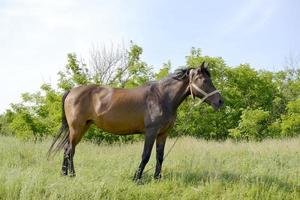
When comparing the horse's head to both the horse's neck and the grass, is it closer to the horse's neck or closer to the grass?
the horse's neck

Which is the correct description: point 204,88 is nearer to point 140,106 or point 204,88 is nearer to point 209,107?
point 140,106

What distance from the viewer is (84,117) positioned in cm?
727

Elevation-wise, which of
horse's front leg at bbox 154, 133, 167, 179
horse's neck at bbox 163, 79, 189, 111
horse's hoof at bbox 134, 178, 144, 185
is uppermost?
horse's neck at bbox 163, 79, 189, 111

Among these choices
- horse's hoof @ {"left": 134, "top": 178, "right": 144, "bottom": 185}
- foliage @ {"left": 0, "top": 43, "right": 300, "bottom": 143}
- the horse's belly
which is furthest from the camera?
foliage @ {"left": 0, "top": 43, "right": 300, "bottom": 143}

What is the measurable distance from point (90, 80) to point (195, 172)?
1215 cm

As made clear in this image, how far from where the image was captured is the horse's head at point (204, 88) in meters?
6.88

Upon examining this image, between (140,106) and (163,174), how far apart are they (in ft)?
5.08

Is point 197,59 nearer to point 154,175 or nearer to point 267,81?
point 267,81

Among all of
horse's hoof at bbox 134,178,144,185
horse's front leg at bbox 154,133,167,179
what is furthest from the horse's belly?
horse's hoof at bbox 134,178,144,185

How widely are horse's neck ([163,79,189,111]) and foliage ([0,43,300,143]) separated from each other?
7.82m

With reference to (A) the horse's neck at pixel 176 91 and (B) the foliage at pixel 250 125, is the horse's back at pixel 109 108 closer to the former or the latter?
(A) the horse's neck at pixel 176 91

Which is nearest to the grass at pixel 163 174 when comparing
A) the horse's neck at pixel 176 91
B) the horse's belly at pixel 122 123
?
the horse's belly at pixel 122 123

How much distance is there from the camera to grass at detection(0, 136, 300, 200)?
556cm

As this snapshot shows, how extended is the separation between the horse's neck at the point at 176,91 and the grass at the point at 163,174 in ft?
4.70
